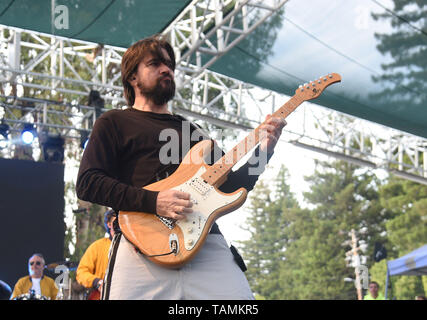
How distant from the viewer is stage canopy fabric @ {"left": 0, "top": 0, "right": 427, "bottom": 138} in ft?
22.7

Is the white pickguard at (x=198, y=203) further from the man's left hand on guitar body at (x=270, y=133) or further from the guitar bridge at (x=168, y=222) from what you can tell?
the man's left hand on guitar body at (x=270, y=133)

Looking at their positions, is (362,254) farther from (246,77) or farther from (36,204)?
(246,77)

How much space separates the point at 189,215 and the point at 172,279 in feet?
0.73

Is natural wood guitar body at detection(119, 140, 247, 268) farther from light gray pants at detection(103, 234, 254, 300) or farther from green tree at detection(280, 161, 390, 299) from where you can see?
green tree at detection(280, 161, 390, 299)

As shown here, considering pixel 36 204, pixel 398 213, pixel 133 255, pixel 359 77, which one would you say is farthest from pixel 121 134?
pixel 398 213

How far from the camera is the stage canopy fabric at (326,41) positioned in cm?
693

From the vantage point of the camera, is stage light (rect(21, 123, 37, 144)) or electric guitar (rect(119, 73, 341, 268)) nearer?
electric guitar (rect(119, 73, 341, 268))

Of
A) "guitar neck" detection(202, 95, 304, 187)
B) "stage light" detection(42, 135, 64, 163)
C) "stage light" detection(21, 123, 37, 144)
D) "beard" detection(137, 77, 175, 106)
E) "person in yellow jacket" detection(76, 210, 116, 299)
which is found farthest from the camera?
"stage light" detection(42, 135, 64, 163)

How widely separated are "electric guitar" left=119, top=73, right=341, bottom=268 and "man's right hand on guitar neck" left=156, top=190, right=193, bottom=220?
50 millimetres

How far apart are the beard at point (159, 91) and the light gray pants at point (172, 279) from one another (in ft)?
1.81

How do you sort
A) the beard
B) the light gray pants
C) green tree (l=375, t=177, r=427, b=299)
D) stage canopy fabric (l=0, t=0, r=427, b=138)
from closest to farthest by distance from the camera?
the light gray pants, the beard, stage canopy fabric (l=0, t=0, r=427, b=138), green tree (l=375, t=177, r=427, b=299)

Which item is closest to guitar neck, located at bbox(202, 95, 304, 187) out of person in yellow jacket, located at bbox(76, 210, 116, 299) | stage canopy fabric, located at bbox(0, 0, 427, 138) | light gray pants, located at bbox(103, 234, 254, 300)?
light gray pants, located at bbox(103, 234, 254, 300)
